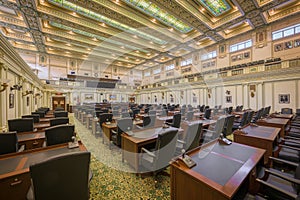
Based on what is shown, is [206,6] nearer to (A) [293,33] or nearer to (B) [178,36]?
(B) [178,36]

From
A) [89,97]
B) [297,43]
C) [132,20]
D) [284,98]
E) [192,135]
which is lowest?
[192,135]

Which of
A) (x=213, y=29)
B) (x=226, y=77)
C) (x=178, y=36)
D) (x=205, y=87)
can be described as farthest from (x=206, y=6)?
(x=205, y=87)

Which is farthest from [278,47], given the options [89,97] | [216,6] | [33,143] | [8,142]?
[89,97]

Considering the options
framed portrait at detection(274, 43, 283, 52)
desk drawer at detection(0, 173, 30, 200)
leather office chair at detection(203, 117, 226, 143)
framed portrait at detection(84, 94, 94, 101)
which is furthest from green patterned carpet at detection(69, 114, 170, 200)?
framed portrait at detection(84, 94, 94, 101)

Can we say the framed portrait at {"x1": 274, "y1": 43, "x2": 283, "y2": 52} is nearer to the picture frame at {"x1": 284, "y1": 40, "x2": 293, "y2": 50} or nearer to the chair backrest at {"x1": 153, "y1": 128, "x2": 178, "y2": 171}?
the picture frame at {"x1": 284, "y1": 40, "x2": 293, "y2": 50}

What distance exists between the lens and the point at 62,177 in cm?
114

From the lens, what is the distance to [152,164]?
215 centimetres

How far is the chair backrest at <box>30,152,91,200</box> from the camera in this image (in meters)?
1.03

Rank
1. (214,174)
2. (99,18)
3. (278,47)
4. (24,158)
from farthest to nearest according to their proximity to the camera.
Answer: (99,18) < (278,47) < (24,158) < (214,174)

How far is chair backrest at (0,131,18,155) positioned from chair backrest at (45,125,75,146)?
444 millimetres

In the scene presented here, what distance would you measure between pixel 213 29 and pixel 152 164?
12868mm

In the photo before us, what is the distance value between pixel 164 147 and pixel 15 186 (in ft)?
6.13

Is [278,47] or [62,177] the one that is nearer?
[62,177]

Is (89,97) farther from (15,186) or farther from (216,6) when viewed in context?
(15,186)
